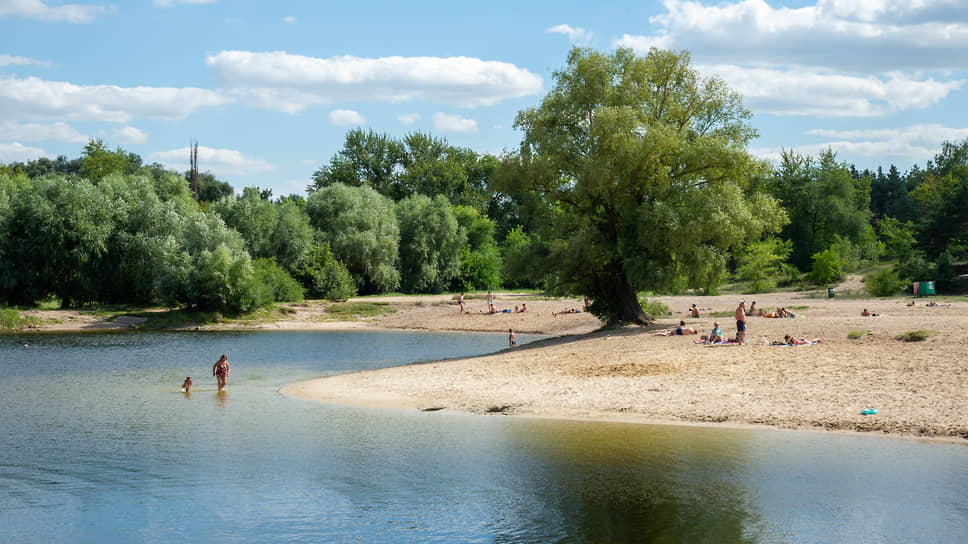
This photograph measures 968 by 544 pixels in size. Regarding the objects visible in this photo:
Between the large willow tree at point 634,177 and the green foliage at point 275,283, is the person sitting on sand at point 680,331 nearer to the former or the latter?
the large willow tree at point 634,177

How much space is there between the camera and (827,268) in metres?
69.4

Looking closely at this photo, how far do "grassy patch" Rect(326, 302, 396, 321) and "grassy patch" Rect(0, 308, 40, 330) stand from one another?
842 inches

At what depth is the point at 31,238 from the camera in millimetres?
63812

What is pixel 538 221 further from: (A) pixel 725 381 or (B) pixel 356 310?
(B) pixel 356 310

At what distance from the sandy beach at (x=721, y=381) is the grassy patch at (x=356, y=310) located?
3073 centimetres

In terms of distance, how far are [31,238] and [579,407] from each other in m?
55.5

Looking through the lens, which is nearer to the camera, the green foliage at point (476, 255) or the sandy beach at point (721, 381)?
the sandy beach at point (721, 381)

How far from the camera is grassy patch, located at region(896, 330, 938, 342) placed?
28219 millimetres

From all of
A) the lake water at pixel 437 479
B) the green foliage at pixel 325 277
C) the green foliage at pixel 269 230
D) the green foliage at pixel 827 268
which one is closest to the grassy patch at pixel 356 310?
the green foliage at pixel 325 277

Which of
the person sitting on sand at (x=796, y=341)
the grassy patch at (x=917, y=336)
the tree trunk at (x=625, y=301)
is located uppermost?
the tree trunk at (x=625, y=301)

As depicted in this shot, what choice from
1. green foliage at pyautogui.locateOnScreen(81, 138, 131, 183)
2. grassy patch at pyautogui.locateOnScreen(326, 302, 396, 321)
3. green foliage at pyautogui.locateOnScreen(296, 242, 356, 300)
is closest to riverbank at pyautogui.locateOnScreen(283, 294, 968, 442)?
grassy patch at pyautogui.locateOnScreen(326, 302, 396, 321)

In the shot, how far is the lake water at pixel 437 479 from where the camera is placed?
13.8 metres

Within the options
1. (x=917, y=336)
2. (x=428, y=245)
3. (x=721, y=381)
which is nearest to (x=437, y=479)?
(x=721, y=381)

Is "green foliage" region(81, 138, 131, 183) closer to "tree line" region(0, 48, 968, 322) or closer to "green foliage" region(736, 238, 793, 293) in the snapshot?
"tree line" region(0, 48, 968, 322)
